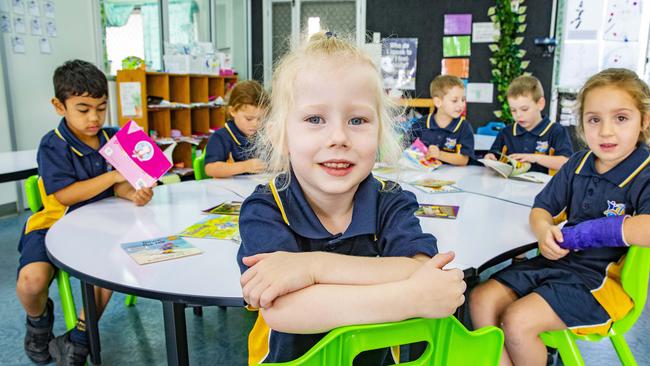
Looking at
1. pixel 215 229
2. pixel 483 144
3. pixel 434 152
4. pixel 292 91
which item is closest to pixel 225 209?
pixel 215 229

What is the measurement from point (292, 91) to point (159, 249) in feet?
1.94

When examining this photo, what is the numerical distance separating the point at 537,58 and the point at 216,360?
492 cm

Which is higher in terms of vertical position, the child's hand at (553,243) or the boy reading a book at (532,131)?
the boy reading a book at (532,131)

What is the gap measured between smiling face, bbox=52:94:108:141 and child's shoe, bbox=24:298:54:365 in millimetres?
682

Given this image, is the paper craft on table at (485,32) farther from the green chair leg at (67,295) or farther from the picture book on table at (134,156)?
the green chair leg at (67,295)

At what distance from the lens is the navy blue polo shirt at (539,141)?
2.73m

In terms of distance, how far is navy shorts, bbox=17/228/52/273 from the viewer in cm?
172

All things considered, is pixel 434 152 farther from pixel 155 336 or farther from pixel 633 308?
pixel 155 336

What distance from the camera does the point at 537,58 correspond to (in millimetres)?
5418

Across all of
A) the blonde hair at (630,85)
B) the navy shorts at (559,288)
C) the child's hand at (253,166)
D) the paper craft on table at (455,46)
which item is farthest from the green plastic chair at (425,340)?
the paper craft on table at (455,46)

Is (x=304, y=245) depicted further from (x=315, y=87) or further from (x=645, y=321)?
(x=645, y=321)

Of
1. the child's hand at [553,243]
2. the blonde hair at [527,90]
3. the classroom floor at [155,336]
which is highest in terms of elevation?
the blonde hair at [527,90]

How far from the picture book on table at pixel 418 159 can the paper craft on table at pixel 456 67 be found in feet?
10.9

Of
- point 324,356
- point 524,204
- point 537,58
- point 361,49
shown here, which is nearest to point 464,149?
point 524,204
